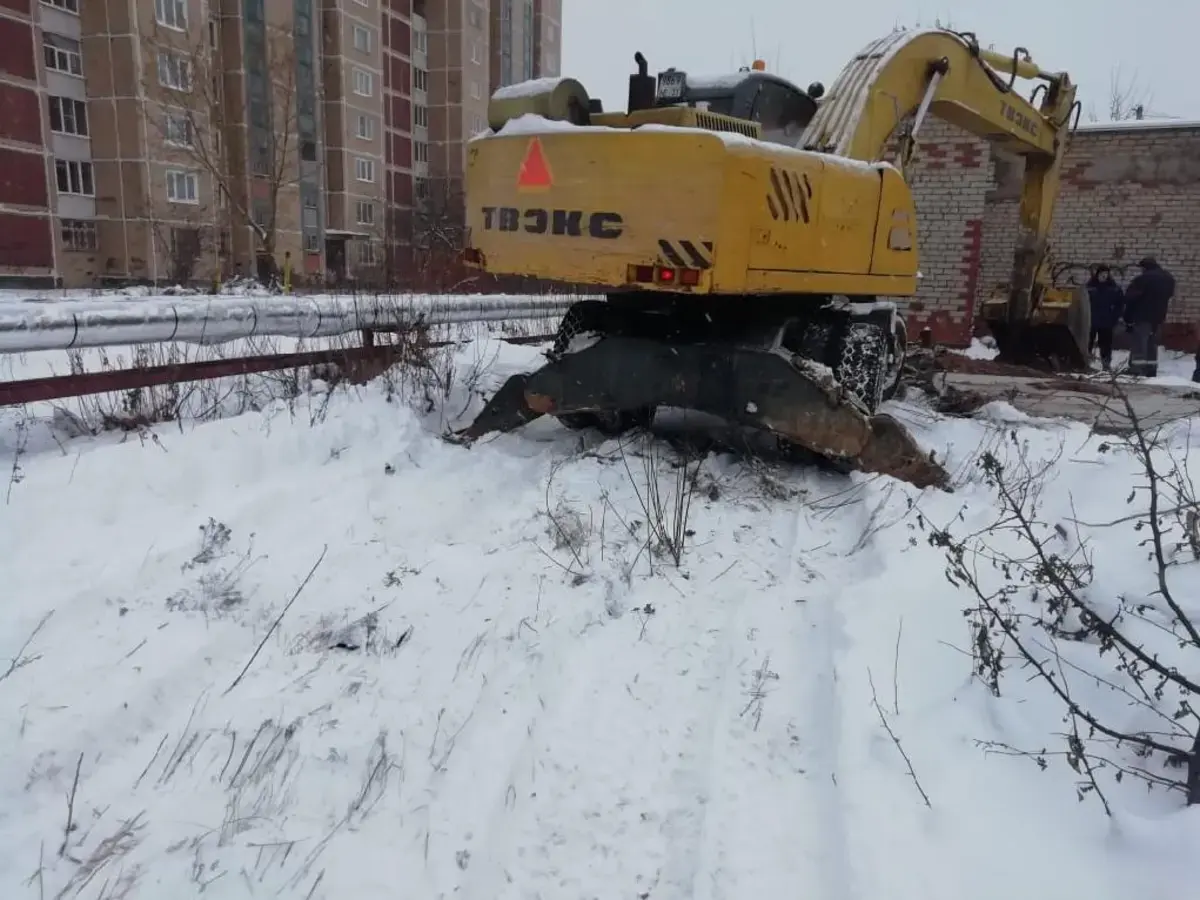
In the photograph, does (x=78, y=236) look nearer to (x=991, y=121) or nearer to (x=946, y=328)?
(x=946, y=328)

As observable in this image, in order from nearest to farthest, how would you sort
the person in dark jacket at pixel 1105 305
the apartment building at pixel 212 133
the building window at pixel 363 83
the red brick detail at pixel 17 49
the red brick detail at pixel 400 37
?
the person in dark jacket at pixel 1105 305, the red brick detail at pixel 17 49, the apartment building at pixel 212 133, the building window at pixel 363 83, the red brick detail at pixel 400 37

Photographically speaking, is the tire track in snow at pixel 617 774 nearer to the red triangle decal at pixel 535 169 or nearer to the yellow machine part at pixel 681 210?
the yellow machine part at pixel 681 210

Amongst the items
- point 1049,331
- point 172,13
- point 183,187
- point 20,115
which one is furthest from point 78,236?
point 1049,331

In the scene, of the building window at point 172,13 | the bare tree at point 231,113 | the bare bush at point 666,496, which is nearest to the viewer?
the bare bush at point 666,496

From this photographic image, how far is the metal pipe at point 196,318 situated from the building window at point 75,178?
32198 millimetres

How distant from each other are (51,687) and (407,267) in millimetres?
8481

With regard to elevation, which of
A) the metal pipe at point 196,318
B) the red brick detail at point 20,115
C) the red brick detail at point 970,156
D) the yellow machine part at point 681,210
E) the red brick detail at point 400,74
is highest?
the red brick detail at point 400,74

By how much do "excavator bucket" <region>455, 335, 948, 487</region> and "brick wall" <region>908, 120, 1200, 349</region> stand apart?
10.2 meters

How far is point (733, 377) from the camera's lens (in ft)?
16.7

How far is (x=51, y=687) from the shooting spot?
254cm

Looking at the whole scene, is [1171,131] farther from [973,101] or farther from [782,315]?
[782,315]

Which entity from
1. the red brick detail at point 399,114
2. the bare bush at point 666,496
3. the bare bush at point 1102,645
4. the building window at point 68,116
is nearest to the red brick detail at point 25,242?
the building window at point 68,116

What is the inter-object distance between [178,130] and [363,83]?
46.7 feet

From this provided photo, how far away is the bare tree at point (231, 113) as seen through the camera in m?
31.8
